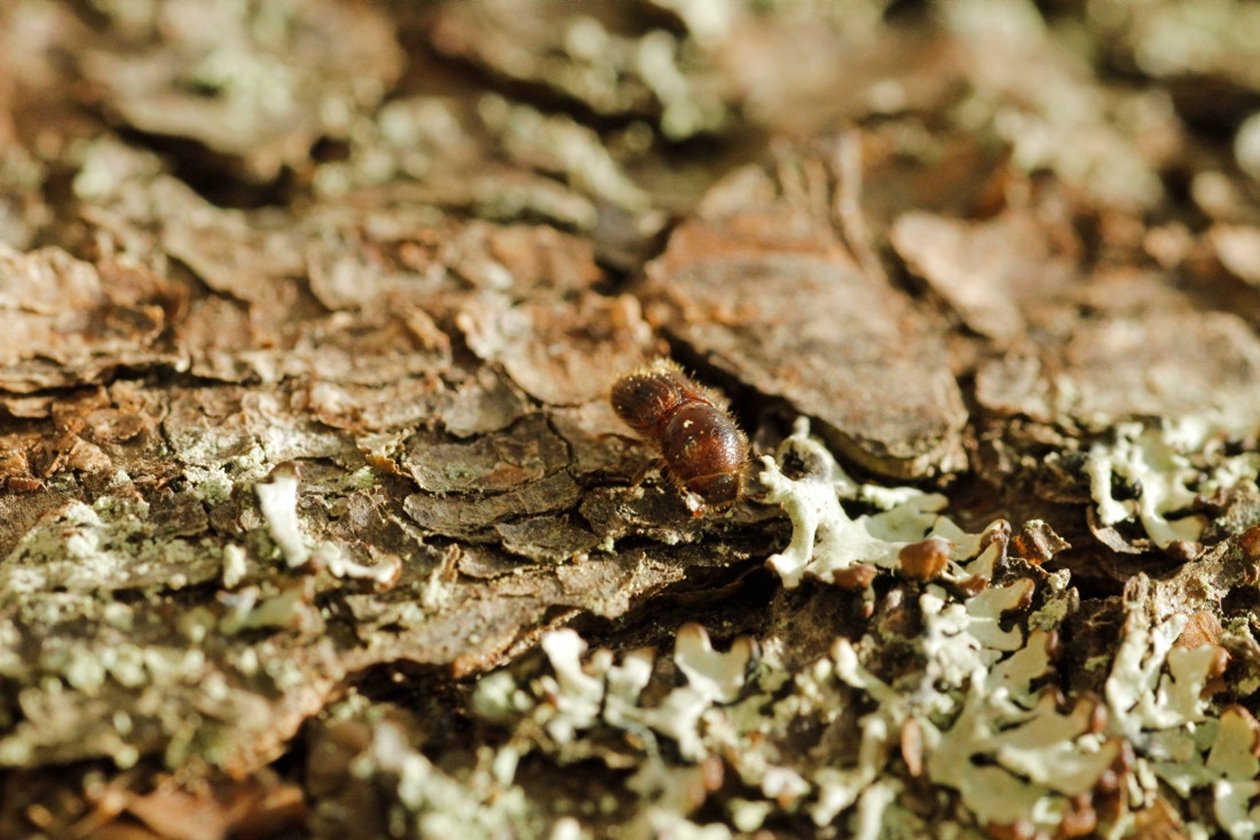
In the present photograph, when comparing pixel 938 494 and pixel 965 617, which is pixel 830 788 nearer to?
pixel 965 617

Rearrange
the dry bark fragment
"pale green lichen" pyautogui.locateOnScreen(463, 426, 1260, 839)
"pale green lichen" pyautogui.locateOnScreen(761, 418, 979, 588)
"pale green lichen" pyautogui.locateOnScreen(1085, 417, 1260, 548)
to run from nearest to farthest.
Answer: "pale green lichen" pyautogui.locateOnScreen(463, 426, 1260, 839) < "pale green lichen" pyautogui.locateOnScreen(761, 418, 979, 588) < "pale green lichen" pyautogui.locateOnScreen(1085, 417, 1260, 548) < the dry bark fragment

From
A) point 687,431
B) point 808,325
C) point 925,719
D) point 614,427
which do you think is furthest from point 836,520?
point 808,325

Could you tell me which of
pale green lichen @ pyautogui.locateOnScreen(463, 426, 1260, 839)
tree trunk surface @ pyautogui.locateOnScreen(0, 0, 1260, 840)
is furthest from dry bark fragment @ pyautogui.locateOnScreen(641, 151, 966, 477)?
pale green lichen @ pyautogui.locateOnScreen(463, 426, 1260, 839)

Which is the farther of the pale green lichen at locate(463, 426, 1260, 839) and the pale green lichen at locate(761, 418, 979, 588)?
the pale green lichen at locate(761, 418, 979, 588)

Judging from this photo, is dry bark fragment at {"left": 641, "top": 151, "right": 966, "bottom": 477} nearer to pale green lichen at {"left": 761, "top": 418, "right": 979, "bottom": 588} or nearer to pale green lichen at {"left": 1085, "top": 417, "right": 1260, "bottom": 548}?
pale green lichen at {"left": 761, "top": 418, "right": 979, "bottom": 588}

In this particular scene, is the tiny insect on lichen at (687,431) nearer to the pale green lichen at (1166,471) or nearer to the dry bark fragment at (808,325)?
the dry bark fragment at (808,325)

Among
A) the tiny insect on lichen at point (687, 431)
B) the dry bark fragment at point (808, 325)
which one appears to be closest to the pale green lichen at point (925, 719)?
the tiny insect on lichen at point (687, 431)

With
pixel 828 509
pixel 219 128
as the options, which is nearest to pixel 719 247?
pixel 828 509

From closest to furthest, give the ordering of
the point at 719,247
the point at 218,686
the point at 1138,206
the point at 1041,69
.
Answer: the point at 218,686, the point at 719,247, the point at 1138,206, the point at 1041,69

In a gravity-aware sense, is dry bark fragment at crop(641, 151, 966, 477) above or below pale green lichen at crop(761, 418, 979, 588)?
above
